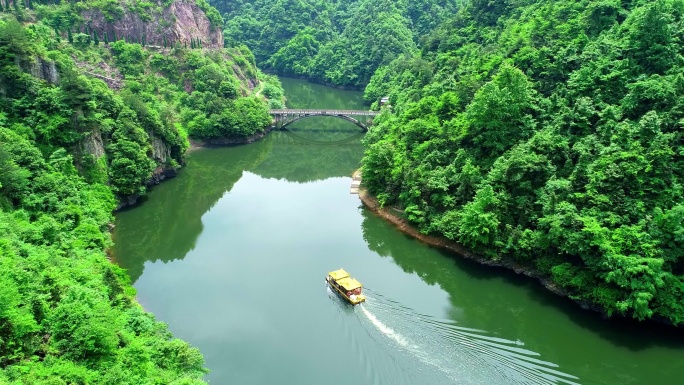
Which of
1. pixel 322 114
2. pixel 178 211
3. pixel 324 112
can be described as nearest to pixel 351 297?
pixel 178 211

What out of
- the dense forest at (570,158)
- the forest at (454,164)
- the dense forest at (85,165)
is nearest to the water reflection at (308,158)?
the dense forest at (85,165)

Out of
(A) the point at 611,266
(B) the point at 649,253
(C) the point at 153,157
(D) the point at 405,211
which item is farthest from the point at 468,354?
(C) the point at 153,157

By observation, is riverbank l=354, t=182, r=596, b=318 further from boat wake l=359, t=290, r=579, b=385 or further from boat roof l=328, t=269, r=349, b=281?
boat roof l=328, t=269, r=349, b=281

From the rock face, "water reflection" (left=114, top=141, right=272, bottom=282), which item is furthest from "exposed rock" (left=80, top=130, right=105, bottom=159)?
the rock face

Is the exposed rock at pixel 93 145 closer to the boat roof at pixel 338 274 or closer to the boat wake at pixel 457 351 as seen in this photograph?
A: the boat roof at pixel 338 274

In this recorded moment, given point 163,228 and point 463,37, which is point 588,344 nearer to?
point 163,228

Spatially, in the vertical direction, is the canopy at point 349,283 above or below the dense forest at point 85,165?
below
